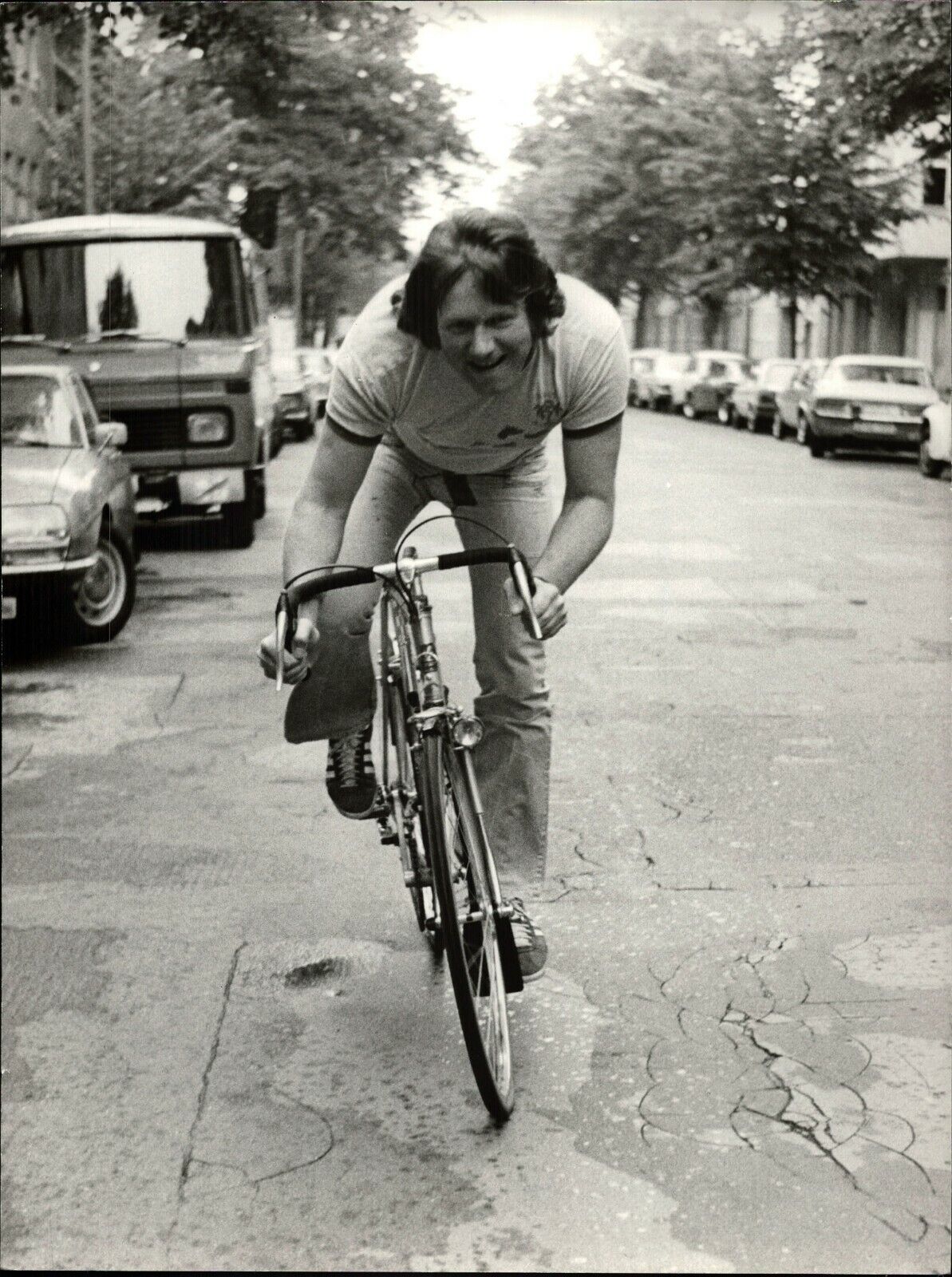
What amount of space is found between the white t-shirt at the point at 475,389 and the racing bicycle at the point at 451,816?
247 millimetres

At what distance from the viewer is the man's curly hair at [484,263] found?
3.13m

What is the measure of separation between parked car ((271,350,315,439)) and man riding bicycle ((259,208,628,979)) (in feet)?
43.7

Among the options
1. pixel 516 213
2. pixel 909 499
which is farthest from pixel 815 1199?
pixel 909 499

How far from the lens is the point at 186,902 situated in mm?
4801

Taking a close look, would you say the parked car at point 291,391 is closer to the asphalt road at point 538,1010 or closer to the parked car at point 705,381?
the asphalt road at point 538,1010

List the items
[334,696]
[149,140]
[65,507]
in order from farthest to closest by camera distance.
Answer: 1. [149,140]
2. [65,507]
3. [334,696]

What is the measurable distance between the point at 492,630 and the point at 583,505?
0.40 metres

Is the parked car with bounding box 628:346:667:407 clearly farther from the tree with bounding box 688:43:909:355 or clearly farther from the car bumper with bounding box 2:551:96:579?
the car bumper with bounding box 2:551:96:579

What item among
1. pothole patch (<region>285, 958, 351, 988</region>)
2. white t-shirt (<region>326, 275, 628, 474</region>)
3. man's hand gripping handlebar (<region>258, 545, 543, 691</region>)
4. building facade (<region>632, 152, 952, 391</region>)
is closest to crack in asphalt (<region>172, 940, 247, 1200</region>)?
pothole patch (<region>285, 958, 351, 988</region>)

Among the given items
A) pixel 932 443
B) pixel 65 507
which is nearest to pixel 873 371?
pixel 932 443

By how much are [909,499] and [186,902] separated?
3827 millimetres

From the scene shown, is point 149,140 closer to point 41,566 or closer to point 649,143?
point 41,566

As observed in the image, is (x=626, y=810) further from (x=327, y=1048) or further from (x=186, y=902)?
(x=327, y=1048)

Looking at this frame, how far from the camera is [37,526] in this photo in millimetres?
8727
